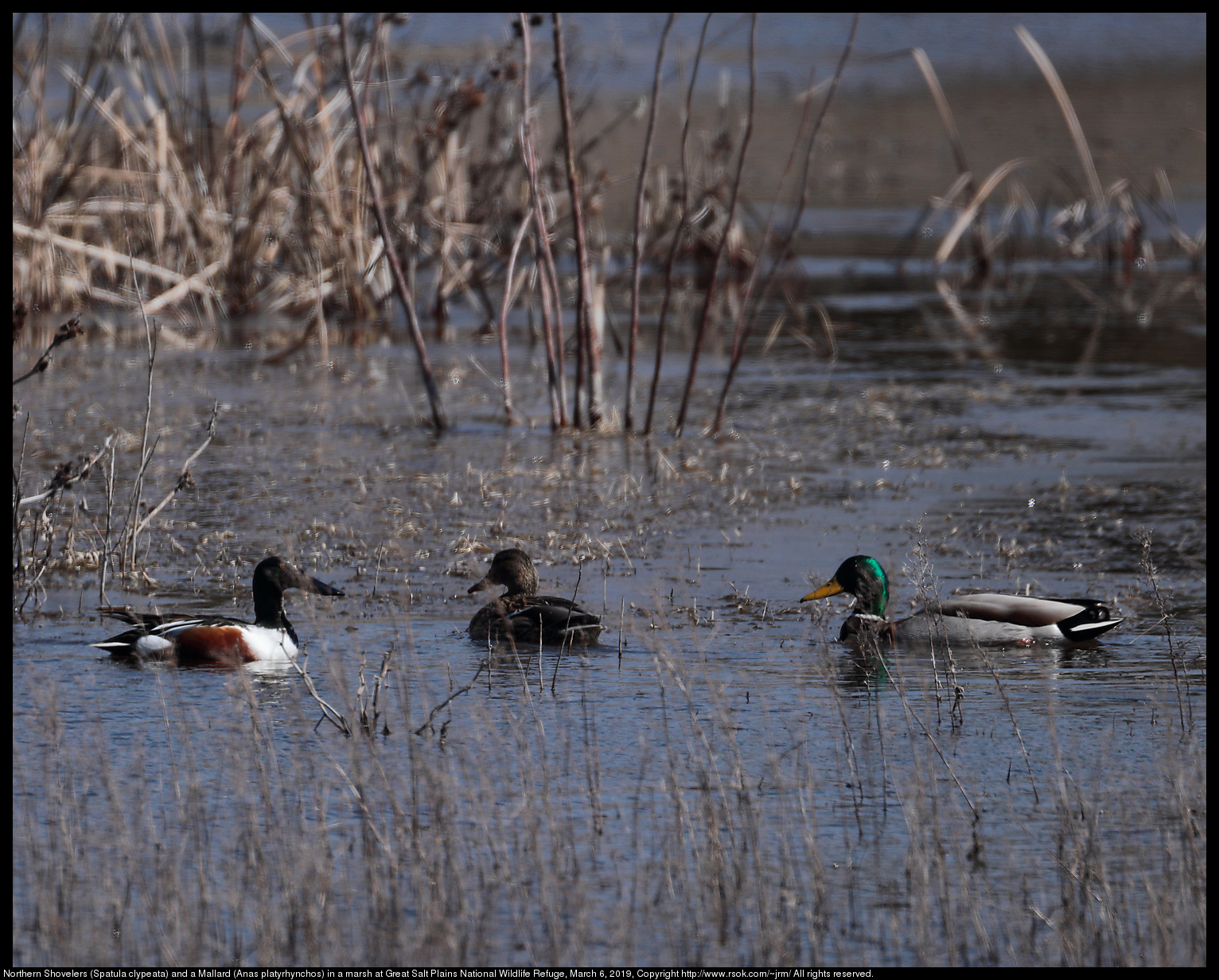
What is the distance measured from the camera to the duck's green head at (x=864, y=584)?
24.3 ft

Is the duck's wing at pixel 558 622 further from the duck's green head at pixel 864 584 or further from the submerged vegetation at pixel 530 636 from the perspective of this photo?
the duck's green head at pixel 864 584

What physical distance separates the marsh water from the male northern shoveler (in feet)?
0.30

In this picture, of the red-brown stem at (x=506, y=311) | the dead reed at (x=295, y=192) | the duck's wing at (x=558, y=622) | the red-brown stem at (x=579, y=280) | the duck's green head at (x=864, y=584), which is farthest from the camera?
the dead reed at (x=295, y=192)

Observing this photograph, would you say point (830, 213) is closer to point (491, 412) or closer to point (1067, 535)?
point (491, 412)

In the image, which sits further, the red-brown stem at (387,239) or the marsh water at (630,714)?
the red-brown stem at (387,239)

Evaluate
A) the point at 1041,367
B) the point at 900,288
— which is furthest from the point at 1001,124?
the point at 1041,367

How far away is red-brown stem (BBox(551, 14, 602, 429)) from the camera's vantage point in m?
10.2

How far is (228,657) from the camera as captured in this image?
6738 mm

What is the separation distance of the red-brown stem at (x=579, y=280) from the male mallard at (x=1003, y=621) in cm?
390

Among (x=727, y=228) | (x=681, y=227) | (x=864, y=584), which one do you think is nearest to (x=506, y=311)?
(x=681, y=227)

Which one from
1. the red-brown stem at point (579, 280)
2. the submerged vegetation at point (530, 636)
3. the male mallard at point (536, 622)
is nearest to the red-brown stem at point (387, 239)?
the submerged vegetation at point (530, 636)

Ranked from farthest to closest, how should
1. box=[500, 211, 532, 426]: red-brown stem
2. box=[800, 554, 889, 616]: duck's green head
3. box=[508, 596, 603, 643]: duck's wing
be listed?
box=[500, 211, 532, 426]: red-brown stem → box=[800, 554, 889, 616]: duck's green head → box=[508, 596, 603, 643]: duck's wing

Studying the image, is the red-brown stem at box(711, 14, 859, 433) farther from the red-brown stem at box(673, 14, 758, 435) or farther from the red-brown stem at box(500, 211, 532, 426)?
the red-brown stem at box(500, 211, 532, 426)

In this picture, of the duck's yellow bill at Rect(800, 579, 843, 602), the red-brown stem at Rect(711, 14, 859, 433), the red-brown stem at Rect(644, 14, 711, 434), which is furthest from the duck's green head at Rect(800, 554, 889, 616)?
the red-brown stem at Rect(644, 14, 711, 434)
